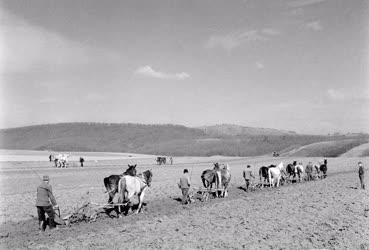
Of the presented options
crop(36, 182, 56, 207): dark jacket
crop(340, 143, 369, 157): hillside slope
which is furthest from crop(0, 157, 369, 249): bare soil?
crop(340, 143, 369, 157): hillside slope

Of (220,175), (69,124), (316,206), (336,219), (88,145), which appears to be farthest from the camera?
(69,124)

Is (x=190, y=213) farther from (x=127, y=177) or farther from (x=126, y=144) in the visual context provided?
(x=126, y=144)

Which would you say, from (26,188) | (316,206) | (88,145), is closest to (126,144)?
(88,145)

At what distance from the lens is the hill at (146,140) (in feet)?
353

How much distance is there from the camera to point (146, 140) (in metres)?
135

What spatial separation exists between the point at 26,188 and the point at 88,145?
338ft

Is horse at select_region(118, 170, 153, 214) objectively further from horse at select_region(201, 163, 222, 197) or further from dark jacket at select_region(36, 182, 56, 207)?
horse at select_region(201, 163, 222, 197)

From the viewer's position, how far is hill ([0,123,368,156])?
353 feet

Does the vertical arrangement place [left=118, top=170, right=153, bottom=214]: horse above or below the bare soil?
above

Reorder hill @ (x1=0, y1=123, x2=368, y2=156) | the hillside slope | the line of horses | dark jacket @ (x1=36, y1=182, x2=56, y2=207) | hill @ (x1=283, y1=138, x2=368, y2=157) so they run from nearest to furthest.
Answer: dark jacket @ (x1=36, y1=182, x2=56, y2=207) < the line of horses < the hillside slope < hill @ (x1=283, y1=138, x2=368, y2=157) < hill @ (x1=0, y1=123, x2=368, y2=156)

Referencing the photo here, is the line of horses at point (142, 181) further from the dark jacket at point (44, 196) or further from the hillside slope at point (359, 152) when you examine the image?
the hillside slope at point (359, 152)

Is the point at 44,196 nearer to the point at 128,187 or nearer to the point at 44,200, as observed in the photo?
the point at 44,200

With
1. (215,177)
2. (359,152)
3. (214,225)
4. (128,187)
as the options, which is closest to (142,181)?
(128,187)

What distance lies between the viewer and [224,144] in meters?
113
